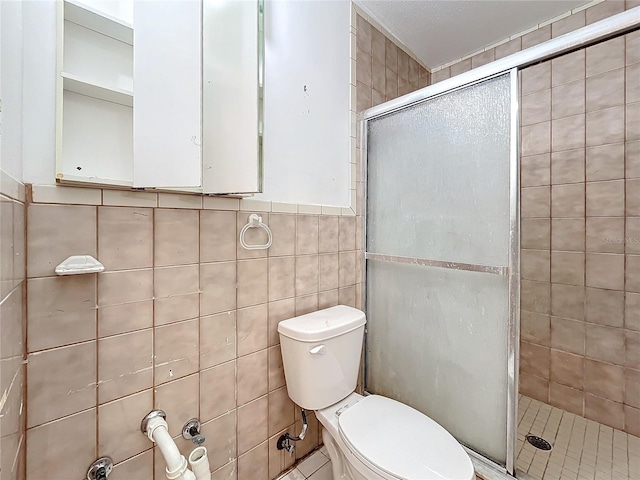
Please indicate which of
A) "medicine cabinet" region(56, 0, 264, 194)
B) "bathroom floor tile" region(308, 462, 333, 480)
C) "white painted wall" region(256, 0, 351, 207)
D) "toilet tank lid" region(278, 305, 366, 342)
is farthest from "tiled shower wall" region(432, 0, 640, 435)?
"medicine cabinet" region(56, 0, 264, 194)

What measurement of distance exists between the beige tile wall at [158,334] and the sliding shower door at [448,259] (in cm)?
49

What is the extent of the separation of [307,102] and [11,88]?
1035 millimetres

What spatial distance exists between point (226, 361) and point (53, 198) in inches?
29.5

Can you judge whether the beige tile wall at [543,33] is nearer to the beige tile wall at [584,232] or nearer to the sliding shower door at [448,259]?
the beige tile wall at [584,232]

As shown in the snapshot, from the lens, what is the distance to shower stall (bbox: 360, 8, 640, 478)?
113 cm

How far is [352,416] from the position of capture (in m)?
1.14

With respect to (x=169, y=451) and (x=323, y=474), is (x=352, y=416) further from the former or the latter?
(x=169, y=451)

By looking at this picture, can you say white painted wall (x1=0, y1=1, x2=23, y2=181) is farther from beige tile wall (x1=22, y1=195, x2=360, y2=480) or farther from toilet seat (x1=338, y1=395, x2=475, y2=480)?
toilet seat (x1=338, y1=395, x2=475, y2=480)

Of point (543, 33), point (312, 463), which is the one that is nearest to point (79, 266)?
point (312, 463)

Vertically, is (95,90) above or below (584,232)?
above

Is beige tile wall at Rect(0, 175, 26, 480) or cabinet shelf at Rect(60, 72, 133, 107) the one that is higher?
cabinet shelf at Rect(60, 72, 133, 107)

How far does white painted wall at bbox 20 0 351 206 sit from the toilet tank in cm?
56

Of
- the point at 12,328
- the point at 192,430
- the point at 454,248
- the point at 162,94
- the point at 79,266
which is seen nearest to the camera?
the point at 12,328

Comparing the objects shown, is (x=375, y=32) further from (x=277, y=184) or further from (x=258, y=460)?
(x=258, y=460)
